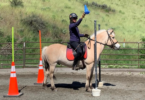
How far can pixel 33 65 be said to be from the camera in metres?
16.3

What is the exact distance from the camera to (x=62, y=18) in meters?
32.3

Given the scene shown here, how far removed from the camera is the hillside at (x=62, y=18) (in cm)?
2464

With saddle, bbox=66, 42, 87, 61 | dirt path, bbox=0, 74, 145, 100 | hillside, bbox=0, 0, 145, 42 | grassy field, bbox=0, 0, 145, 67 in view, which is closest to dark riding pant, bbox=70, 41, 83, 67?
saddle, bbox=66, 42, 87, 61

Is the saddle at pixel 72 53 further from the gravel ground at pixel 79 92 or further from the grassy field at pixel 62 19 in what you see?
the grassy field at pixel 62 19

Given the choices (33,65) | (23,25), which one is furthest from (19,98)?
(23,25)

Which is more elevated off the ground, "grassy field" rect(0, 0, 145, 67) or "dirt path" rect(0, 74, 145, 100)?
"grassy field" rect(0, 0, 145, 67)

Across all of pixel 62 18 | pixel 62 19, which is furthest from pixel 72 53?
pixel 62 18

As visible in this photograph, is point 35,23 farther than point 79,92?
Yes

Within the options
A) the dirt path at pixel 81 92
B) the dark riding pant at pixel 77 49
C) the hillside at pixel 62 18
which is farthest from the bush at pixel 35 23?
the dark riding pant at pixel 77 49

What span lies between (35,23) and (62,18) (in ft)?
24.6

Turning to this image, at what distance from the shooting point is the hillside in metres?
24.6

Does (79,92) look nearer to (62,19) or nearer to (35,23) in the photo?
(35,23)

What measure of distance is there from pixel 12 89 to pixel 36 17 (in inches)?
758

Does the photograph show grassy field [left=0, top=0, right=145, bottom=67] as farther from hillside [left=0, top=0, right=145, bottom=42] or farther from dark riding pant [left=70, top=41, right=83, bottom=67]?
dark riding pant [left=70, top=41, right=83, bottom=67]
